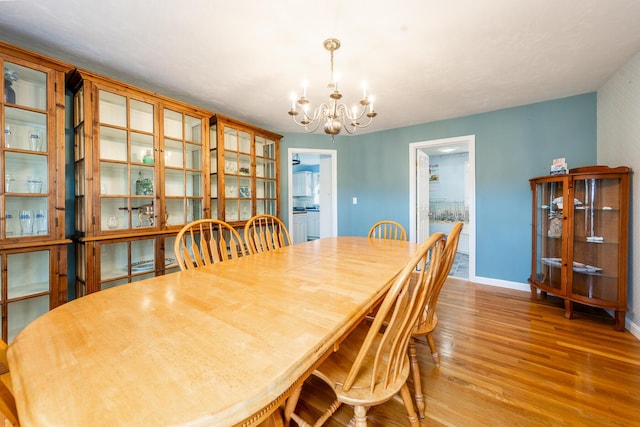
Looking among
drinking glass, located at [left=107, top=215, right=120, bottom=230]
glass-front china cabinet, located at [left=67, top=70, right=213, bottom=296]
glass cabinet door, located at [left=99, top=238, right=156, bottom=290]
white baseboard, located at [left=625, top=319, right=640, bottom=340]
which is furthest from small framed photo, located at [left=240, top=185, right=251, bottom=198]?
white baseboard, located at [left=625, top=319, right=640, bottom=340]

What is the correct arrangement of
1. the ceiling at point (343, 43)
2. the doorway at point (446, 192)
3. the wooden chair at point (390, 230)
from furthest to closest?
the doorway at point (446, 192), the wooden chair at point (390, 230), the ceiling at point (343, 43)

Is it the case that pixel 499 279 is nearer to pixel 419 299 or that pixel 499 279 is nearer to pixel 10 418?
pixel 419 299

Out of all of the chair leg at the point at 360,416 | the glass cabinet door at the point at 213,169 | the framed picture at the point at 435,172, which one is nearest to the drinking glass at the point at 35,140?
the glass cabinet door at the point at 213,169

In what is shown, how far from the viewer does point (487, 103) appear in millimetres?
2980

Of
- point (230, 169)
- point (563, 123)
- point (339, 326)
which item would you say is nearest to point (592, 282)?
point (563, 123)

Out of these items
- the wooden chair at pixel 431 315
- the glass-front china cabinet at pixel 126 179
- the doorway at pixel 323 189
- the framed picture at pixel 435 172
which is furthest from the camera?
the framed picture at pixel 435 172

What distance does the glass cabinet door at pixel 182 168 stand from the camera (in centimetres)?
252

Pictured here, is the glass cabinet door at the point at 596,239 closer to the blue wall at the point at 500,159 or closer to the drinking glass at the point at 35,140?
the blue wall at the point at 500,159

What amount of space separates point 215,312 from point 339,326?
43 centimetres

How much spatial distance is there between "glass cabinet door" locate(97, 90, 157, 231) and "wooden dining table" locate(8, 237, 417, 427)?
1408 millimetres

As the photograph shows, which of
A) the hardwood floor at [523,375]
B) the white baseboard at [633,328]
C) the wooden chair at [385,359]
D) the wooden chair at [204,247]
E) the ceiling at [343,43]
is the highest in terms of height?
the ceiling at [343,43]

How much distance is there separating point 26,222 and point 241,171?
1.93 meters

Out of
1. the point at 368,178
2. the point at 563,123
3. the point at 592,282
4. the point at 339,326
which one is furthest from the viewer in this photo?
the point at 368,178

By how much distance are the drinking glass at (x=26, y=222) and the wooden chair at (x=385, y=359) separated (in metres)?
2.10
